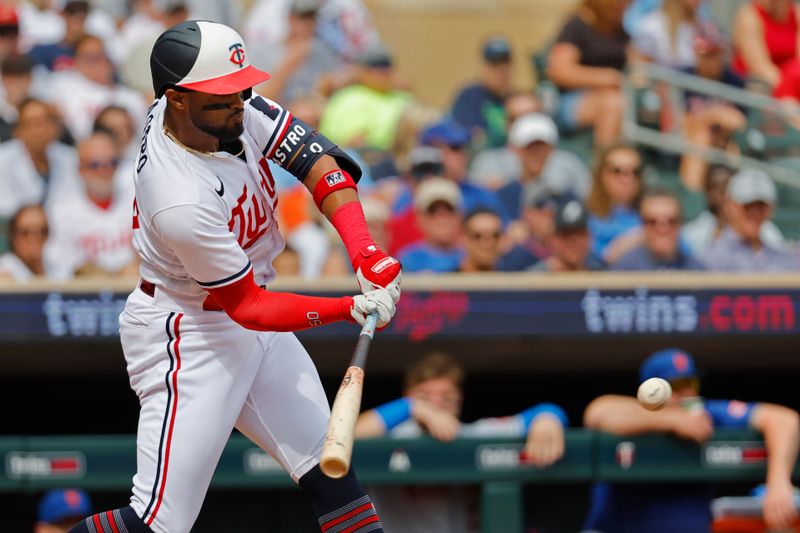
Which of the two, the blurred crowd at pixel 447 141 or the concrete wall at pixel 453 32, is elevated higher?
the concrete wall at pixel 453 32

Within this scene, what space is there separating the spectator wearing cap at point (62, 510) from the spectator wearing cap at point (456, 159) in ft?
8.38

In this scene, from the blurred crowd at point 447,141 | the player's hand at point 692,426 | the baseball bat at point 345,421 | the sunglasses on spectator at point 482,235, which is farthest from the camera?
the blurred crowd at point 447,141

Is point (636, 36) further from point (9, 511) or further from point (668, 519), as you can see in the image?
point (9, 511)

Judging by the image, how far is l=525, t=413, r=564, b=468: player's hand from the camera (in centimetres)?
520

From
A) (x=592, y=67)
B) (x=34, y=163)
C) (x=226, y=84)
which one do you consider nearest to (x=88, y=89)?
(x=34, y=163)

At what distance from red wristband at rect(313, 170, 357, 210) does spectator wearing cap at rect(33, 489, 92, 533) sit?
1.98 meters

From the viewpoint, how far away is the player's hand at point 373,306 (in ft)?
11.1

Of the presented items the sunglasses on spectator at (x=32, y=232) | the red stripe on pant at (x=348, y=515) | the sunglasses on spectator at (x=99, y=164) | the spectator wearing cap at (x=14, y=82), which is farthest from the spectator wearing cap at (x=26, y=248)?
the red stripe on pant at (x=348, y=515)

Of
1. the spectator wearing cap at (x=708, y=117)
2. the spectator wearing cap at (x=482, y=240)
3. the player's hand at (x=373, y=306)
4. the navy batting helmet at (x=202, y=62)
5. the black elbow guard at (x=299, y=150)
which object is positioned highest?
the spectator wearing cap at (x=708, y=117)

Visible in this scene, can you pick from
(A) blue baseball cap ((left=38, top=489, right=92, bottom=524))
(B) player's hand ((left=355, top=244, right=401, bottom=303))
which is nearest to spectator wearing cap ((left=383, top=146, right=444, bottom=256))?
(A) blue baseball cap ((left=38, top=489, right=92, bottom=524))

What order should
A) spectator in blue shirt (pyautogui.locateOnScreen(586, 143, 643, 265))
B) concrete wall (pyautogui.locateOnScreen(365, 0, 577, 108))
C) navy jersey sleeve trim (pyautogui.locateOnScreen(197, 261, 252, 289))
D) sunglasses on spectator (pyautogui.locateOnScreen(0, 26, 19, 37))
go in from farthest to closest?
concrete wall (pyautogui.locateOnScreen(365, 0, 577, 108))
sunglasses on spectator (pyautogui.locateOnScreen(0, 26, 19, 37))
spectator in blue shirt (pyautogui.locateOnScreen(586, 143, 643, 265))
navy jersey sleeve trim (pyautogui.locateOnScreen(197, 261, 252, 289))

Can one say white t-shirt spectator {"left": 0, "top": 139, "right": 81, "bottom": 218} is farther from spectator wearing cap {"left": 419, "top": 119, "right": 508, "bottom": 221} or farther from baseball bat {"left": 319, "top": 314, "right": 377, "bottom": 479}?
baseball bat {"left": 319, "top": 314, "right": 377, "bottom": 479}

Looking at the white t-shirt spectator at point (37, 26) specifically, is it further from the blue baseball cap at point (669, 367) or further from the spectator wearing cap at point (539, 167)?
the blue baseball cap at point (669, 367)

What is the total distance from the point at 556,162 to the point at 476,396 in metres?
1.45
